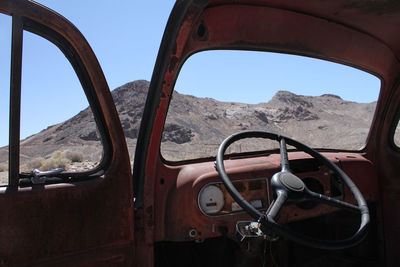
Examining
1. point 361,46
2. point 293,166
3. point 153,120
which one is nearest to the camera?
point 153,120

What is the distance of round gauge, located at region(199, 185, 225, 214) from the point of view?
84.7 inches

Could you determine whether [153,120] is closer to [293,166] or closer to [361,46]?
[293,166]

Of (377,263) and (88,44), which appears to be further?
(377,263)

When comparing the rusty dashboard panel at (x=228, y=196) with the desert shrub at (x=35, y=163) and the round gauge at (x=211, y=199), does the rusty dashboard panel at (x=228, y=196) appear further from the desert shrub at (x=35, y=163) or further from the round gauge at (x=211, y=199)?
the desert shrub at (x=35, y=163)

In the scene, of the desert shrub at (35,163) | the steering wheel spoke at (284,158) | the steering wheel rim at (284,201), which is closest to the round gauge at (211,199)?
the steering wheel rim at (284,201)

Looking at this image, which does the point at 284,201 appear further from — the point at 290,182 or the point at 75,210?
the point at 75,210

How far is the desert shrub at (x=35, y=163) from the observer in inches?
65.5

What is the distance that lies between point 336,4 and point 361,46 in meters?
0.63

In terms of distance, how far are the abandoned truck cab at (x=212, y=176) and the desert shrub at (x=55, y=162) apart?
0.17ft

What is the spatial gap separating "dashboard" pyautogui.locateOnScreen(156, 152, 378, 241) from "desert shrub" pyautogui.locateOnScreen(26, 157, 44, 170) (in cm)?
73

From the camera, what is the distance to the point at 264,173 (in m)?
2.35

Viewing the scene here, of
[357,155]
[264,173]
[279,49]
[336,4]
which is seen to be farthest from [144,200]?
[357,155]

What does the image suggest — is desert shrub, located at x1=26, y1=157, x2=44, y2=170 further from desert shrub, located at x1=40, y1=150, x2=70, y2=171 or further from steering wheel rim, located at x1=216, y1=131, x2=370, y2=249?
steering wheel rim, located at x1=216, y1=131, x2=370, y2=249

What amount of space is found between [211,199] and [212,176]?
0.48ft
